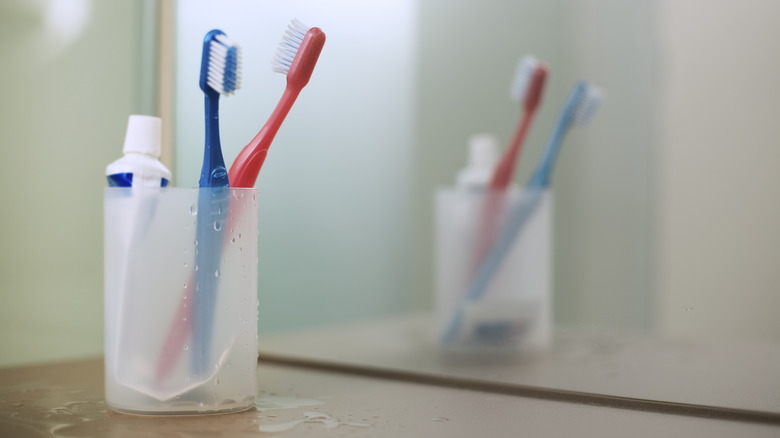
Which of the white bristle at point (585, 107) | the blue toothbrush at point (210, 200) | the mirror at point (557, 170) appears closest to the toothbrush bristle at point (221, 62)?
the blue toothbrush at point (210, 200)

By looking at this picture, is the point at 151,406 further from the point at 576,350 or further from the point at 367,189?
the point at 367,189

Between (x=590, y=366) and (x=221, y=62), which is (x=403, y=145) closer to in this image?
(x=590, y=366)

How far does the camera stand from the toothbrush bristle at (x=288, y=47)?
0.49 metres

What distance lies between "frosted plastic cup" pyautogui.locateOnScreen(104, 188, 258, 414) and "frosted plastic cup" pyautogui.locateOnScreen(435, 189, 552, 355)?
331mm

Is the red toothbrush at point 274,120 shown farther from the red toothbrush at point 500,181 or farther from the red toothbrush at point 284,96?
the red toothbrush at point 500,181

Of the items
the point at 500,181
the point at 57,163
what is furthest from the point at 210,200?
the point at 500,181

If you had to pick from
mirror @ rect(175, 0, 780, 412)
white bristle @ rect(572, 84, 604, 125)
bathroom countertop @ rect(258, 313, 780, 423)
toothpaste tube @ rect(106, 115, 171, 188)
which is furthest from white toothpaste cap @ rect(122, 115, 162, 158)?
white bristle @ rect(572, 84, 604, 125)

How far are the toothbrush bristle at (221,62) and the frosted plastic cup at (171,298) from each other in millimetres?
65

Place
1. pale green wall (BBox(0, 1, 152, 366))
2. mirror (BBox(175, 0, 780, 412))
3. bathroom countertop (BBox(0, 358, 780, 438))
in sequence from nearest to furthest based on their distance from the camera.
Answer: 1. bathroom countertop (BBox(0, 358, 780, 438))
2. pale green wall (BBox(0, 1, 152, 366))
3. mirror (BBox(175, 0, 780, 412))

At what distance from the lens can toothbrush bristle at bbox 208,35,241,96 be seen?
45 centimetres

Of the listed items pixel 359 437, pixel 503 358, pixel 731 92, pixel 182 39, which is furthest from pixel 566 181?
pixel 359 437

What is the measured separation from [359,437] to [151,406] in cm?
13

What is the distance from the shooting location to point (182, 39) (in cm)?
63

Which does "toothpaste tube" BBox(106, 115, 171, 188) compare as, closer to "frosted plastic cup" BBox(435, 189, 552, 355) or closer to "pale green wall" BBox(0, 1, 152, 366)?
"pale green wall" BBox(0, 1, 152, 366)
